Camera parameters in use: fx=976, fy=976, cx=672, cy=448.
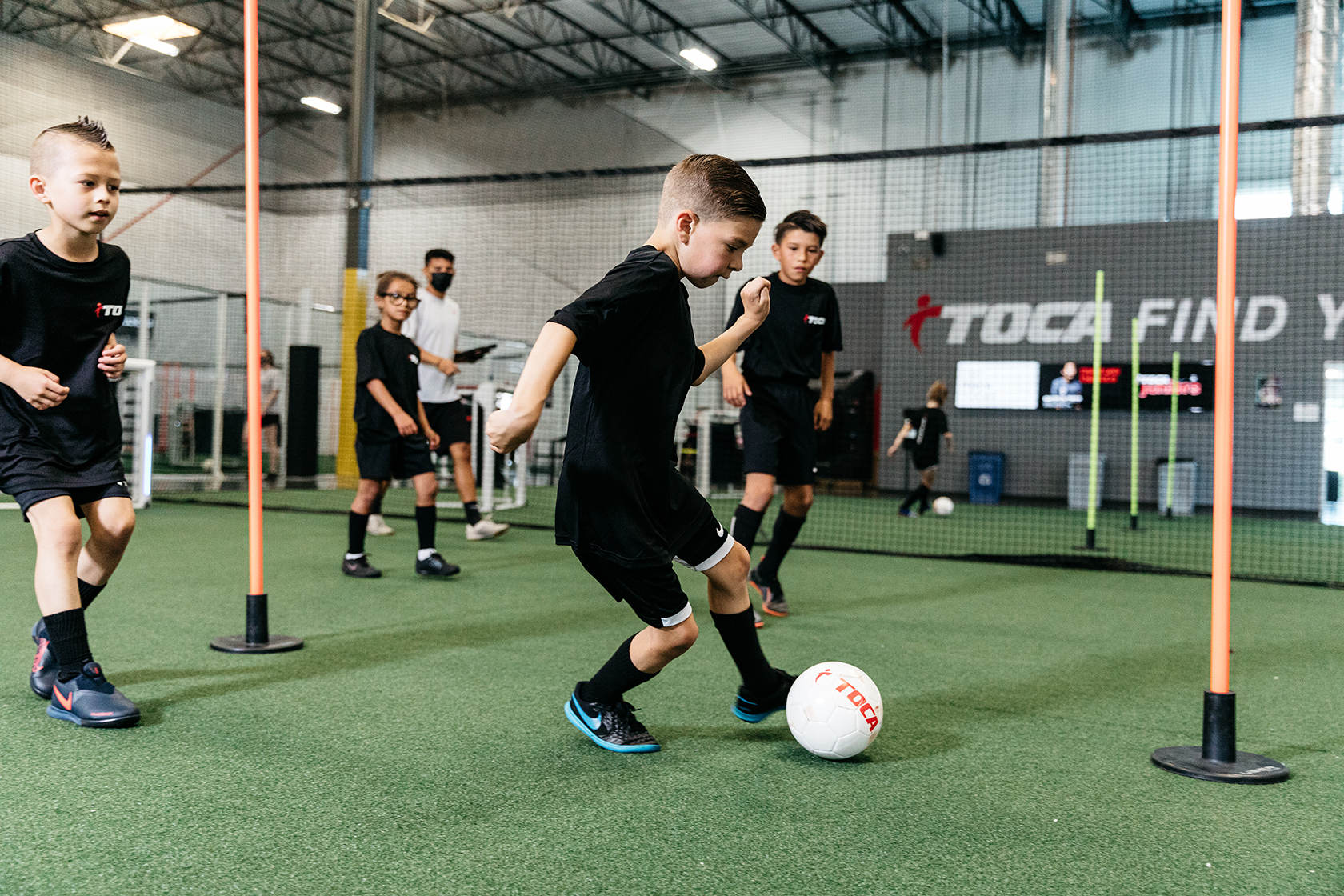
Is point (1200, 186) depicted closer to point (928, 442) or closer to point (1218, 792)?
point (928, 442)

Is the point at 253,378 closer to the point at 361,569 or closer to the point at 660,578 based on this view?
the point at 660,578

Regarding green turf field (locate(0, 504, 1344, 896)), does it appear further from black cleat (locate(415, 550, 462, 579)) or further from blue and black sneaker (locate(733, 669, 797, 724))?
black cleat (locate(415, 550, 462, 579))

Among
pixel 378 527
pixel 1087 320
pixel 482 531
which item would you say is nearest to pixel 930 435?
pixel 1087 320

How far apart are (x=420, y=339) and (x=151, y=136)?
38.6 feet

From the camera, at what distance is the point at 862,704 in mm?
2340

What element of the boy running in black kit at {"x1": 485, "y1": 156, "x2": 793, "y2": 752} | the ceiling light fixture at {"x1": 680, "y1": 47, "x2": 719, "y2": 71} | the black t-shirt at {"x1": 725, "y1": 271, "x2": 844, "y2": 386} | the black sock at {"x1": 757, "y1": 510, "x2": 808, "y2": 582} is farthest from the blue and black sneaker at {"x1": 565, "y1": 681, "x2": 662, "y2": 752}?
the ceiling light fixture at {"x1": 680, "y1": 47, "x2": 719, "y2": 71}

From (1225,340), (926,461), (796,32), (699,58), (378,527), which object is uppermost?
(796,32)

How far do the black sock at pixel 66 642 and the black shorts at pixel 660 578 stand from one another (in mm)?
1379

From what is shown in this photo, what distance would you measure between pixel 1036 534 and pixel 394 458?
628 cm

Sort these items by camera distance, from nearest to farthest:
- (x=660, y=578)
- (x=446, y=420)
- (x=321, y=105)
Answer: (x=660, y=578)
(x=446, y=420)
(x=321, y=105)

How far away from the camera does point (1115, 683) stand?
327cm

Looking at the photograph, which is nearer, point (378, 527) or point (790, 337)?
point (790, 337)

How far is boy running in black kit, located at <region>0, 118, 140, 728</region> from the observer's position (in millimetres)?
2502

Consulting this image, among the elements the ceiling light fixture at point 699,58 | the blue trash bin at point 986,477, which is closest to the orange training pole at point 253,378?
the blue trash bin at point 986,477
